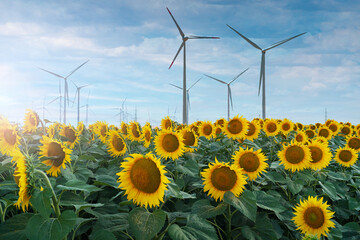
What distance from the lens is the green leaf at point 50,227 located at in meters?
2.04

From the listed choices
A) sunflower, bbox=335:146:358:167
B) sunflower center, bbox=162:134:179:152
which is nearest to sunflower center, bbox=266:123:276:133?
sunflower, bbox=335:146:358:167

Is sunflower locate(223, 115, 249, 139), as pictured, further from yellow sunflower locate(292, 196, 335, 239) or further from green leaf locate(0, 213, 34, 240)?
green leaf locate(0, 213, 34, 240)

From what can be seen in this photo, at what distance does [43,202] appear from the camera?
197cm

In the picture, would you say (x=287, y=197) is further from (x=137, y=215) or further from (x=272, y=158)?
(x=137, y=215)

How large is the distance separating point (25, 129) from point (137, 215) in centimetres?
475

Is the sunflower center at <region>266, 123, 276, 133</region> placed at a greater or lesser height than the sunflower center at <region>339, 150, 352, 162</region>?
greater

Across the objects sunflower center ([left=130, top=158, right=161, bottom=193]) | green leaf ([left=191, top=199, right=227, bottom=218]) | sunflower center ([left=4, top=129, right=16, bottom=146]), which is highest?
sunflower center ([left=4, top=129, right=16, bottom=146])

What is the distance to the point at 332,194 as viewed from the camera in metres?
4.38

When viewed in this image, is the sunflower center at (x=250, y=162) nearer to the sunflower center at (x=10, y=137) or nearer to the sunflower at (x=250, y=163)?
the sunflower at (x=250, y=163)

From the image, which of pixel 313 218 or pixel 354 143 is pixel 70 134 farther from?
pixel 354 143

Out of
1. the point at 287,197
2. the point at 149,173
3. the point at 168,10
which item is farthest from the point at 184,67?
the point at 149,173

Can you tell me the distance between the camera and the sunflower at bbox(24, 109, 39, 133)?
20.2ft

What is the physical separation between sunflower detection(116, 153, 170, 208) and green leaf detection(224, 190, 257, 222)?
2.73ft

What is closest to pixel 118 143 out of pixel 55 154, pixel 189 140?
pixel 189 140
